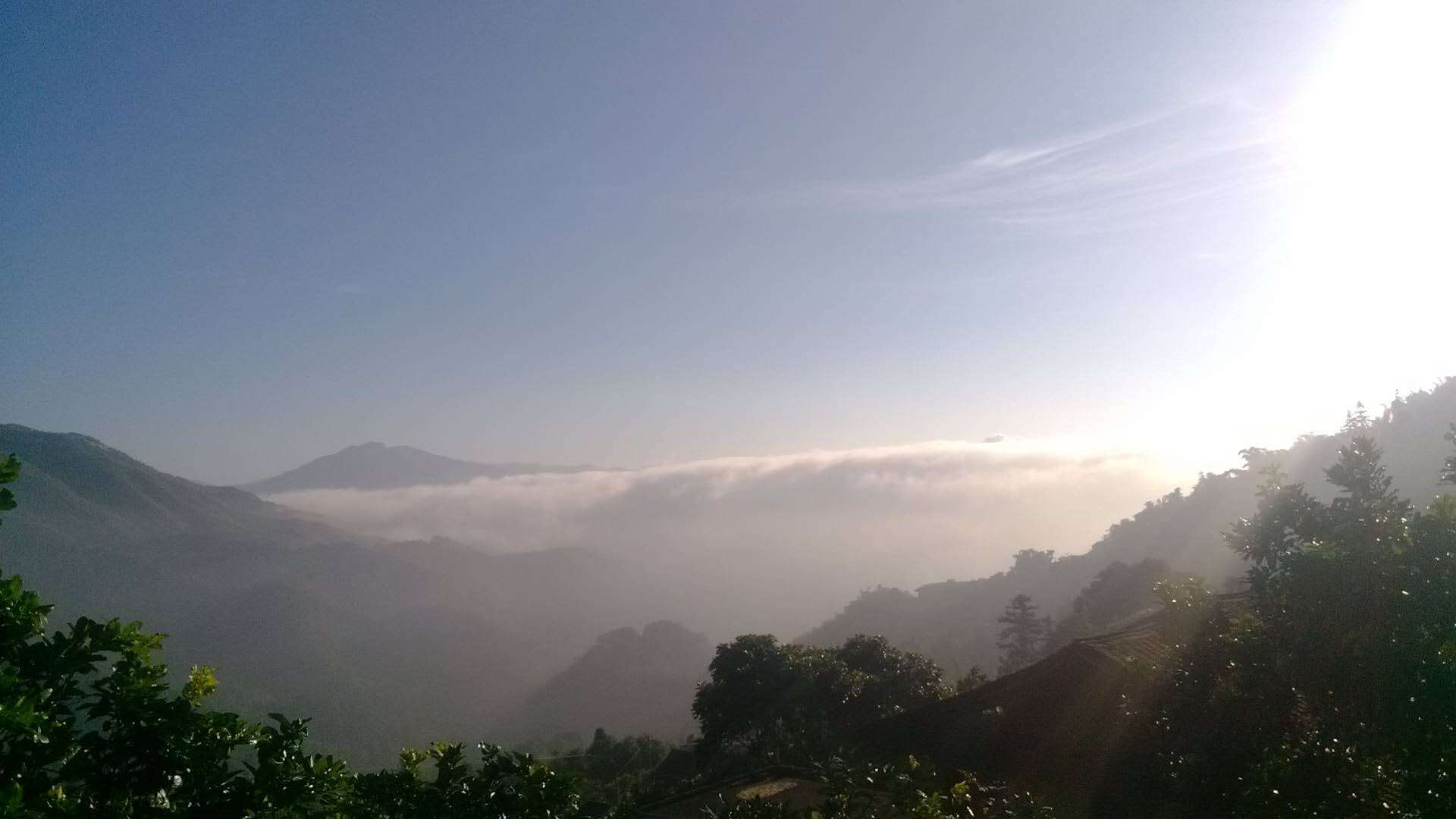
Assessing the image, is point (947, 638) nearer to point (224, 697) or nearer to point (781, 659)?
point (781, 659)

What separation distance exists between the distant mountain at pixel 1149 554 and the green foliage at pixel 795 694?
15148 mm

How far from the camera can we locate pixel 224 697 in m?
146

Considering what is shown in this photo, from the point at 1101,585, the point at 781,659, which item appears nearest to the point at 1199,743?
the point at 781,659

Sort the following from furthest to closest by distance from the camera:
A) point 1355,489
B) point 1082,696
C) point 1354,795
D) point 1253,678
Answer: point 1082,696
point 1355,489
point 1253,678
point 1354,795

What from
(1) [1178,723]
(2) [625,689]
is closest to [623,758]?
(1) [1178,723]

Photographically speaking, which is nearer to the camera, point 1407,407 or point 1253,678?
point 1253,678

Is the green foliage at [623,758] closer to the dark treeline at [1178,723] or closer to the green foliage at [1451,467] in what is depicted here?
the dark treeline at [1178,723]

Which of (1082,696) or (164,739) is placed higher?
(164,739)

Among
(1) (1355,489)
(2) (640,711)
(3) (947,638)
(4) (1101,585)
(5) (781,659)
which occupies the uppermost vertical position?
(1) (1355,489)

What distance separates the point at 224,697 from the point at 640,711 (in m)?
86.0

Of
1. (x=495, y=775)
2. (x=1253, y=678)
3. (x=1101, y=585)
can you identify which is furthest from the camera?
(x=1101, y=585)

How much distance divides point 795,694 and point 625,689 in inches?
4878

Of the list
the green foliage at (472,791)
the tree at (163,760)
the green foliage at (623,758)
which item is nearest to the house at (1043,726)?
the green foliage at (472,791)

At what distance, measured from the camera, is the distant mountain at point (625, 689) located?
447 ft
